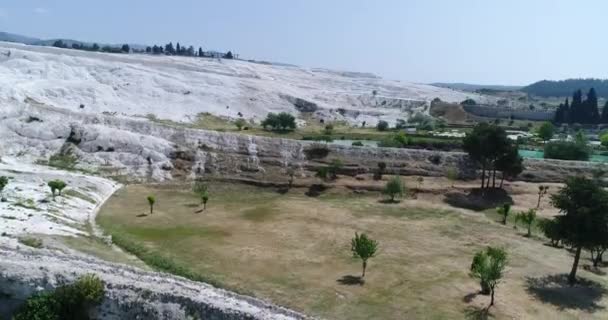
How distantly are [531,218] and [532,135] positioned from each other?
67923 mm

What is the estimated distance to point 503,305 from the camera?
1152 inches

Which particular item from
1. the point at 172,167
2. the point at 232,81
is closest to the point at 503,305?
the point at 172,167

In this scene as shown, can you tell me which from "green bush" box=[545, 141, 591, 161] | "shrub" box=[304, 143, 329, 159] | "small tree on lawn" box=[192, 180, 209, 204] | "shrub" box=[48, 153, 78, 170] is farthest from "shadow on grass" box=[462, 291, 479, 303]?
"green bush" box=[545, 141, 591, 161]

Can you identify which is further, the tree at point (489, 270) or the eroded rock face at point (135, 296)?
the tree at point (489, 270)

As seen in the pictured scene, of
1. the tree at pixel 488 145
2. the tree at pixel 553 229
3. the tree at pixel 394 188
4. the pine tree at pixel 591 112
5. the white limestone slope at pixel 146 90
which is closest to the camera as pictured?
the tree at pixel 553 229

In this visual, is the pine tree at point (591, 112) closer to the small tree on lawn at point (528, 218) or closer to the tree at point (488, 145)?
the tree at point (488, 145)

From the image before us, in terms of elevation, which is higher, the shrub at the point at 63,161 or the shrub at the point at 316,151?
the shrub at the point at 316,151

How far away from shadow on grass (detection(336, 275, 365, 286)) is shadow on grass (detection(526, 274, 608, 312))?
1066 centimetres

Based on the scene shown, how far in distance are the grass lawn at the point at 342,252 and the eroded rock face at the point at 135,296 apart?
608 cm

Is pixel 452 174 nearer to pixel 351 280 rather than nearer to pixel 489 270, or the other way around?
pixel 489 270

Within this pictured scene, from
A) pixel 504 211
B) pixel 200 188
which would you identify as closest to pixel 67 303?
pixel 200 188

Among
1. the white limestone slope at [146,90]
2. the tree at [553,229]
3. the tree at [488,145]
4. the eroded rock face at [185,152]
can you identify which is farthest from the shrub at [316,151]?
the white limestone slope at [146,90]

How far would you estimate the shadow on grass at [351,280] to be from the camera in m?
31.2

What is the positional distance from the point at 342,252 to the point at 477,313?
1146cm
